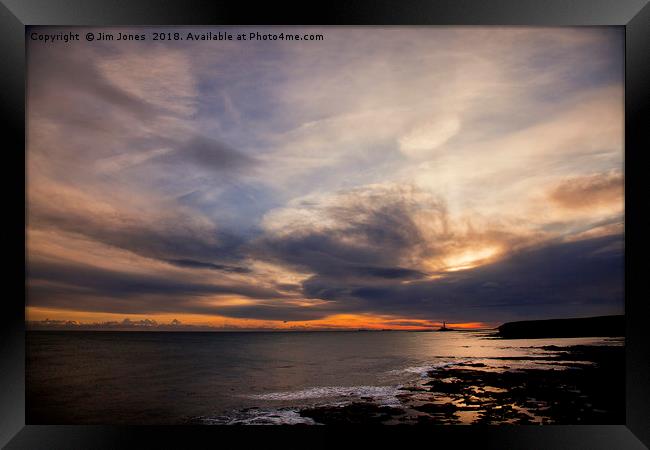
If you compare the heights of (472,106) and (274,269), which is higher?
(472,106)

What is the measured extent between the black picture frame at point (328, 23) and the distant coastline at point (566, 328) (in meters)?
0.63

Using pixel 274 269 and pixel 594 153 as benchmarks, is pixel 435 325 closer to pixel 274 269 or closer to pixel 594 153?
pixel 274 269

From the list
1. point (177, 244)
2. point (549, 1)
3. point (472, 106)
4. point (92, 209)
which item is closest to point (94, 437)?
point (92, 209)

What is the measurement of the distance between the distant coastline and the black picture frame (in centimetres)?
63

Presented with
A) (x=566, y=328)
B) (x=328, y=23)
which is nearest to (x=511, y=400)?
(x=566, y=328)

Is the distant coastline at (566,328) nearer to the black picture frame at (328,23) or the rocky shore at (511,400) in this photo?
the rocky shore at (511,400)

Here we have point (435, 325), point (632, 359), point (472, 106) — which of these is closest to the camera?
point (632, 359)

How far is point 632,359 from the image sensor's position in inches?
138

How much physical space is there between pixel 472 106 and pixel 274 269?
4.61 m

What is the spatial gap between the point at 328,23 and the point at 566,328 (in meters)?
7.33

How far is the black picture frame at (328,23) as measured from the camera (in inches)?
139

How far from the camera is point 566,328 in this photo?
7727 mm

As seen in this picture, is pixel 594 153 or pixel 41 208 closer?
pixel 594 153

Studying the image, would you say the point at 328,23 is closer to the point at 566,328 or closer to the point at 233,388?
the point at 566,328
